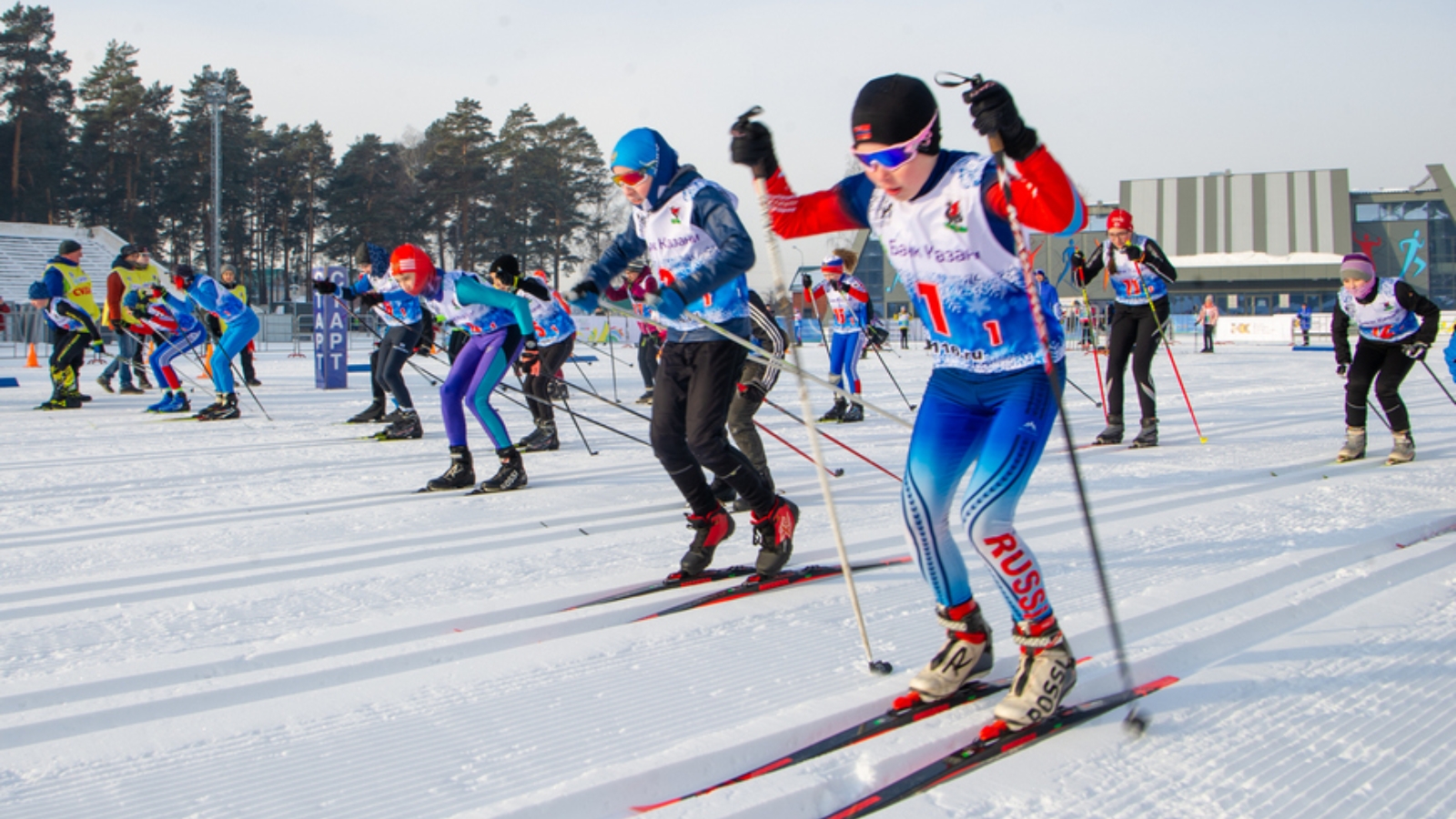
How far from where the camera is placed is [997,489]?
249 centimetres

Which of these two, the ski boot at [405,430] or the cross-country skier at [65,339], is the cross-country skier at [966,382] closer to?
the ski boot at [405,430]

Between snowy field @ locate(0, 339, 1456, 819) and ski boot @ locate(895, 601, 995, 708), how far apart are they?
107 mm

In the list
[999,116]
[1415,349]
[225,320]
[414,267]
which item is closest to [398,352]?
[414,267]

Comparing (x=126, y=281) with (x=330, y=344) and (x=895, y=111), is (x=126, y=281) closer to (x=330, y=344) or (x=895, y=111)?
(x=330, y=344)

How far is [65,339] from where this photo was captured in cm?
1211

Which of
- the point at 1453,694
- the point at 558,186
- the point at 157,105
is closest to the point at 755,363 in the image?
the point at 1453,694

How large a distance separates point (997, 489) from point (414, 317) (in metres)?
7.28

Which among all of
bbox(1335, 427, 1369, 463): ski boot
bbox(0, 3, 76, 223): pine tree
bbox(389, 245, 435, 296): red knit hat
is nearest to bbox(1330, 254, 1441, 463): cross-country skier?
bbox(1335, 427, 1369, 463): ski boot

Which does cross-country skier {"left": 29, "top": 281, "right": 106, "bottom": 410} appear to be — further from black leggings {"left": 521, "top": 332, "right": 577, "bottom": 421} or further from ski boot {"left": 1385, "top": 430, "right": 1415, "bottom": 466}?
ski boot {"left": 1385, "top": 430, "right": 1415, "bottom": 466}

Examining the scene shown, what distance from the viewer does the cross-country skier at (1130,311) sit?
7996 millimetres

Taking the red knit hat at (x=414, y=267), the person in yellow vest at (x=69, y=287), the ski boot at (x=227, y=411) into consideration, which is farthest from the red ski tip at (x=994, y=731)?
the person in yellow vest at (x=69, y=287)

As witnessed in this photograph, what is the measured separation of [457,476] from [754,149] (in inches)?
159

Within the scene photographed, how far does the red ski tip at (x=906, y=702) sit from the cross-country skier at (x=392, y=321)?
676 cm

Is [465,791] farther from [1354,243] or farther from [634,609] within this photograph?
[1354,243]
